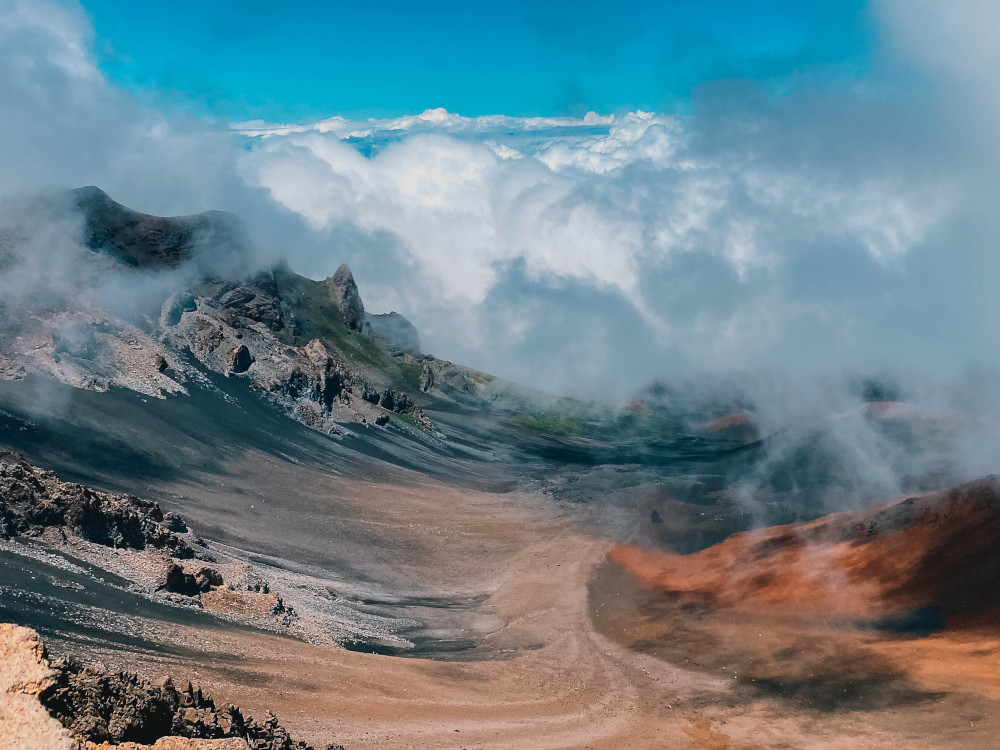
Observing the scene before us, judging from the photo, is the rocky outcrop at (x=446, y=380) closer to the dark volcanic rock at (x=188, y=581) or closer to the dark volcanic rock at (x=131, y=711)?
the dark volcanic rock at (x=188, y=581)

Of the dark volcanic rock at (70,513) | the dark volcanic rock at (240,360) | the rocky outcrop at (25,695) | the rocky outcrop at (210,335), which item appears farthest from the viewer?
the dark volcanic rock at (240,360)

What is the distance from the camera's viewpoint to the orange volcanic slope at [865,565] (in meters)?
57.6

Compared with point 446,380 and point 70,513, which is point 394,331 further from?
point 70,513

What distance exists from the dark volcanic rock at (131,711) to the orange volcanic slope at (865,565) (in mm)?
46912

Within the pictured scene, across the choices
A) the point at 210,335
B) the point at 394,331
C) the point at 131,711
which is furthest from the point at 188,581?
the point at 394,331

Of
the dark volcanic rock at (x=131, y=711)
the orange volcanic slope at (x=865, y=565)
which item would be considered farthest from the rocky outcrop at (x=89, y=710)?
the orange volcanic slope at (x=865, y=565)

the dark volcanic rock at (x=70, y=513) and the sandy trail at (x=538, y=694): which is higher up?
the dark volcanic rock at (x=70, y=513)

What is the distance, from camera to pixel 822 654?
2064 inches

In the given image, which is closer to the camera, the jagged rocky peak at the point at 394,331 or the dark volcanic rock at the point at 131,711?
the dark volcanic rock at the point at 131,711

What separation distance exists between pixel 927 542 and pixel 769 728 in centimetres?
2845

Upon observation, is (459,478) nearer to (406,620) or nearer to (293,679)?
Result: (406,620)

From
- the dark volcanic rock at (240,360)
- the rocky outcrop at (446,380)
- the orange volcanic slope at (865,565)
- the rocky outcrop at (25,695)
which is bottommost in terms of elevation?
the rocky outcrop at (25,695)

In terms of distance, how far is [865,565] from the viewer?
65.4 m

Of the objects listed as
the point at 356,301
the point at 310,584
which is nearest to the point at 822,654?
the point at 310,584
